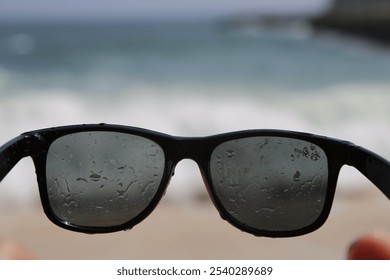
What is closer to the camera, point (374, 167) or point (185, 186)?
point (374, 167)

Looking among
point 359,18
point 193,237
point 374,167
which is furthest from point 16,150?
point 359,18

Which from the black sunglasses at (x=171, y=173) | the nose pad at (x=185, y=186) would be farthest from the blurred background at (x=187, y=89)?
the black sunglasses at (x=171, y=173)

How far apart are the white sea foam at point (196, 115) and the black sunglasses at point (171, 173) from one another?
90 cm

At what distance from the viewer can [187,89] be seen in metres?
3.49

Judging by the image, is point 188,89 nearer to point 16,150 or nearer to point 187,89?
point 187,89

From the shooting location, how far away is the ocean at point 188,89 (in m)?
2.03

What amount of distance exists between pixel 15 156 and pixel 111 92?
2669 mm

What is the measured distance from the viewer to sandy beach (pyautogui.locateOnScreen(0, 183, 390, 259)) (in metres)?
1.07

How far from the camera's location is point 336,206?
130cm

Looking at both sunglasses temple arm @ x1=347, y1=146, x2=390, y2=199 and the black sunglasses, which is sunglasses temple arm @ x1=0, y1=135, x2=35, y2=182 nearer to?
the black sunglasses

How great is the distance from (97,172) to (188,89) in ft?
10.0

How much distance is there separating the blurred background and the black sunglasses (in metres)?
0.63
